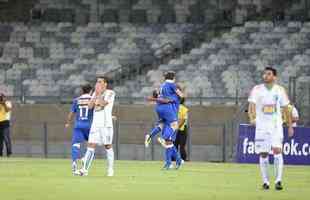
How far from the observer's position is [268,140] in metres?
21.4

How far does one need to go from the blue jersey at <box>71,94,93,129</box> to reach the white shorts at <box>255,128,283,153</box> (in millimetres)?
5743

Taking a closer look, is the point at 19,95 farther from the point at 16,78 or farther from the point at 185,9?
the point at 185,9

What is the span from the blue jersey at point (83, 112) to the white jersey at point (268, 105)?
5613 mm

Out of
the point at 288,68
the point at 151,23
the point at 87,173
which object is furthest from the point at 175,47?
the point at 87,173

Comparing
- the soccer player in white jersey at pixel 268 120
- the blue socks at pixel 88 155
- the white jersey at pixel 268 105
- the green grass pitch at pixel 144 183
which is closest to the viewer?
the green grass pitch at pixel 144 183

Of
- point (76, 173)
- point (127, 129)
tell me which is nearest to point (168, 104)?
point (76, 173)

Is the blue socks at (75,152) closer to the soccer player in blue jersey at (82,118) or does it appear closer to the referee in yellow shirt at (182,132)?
the soccer player in blue jersey at (82,118)

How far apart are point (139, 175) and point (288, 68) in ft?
48.0

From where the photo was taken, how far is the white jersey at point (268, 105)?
21.5 m

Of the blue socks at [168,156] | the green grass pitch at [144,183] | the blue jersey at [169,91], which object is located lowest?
the green grass pitch at [144,183]

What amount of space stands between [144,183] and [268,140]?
2796mm

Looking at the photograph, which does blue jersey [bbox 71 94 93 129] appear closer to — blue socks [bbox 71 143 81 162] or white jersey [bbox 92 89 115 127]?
blue socks [bbox 71 143 81 162]

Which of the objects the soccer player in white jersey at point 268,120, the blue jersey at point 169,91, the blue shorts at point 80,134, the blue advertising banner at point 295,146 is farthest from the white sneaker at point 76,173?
the blue advertising banner at point 295,146

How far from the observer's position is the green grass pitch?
19516 millimetres
